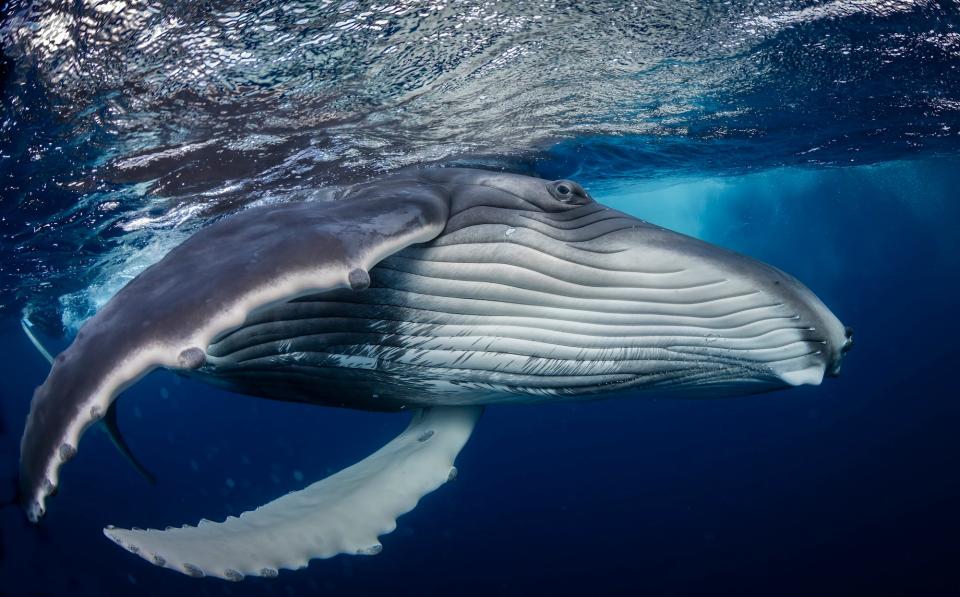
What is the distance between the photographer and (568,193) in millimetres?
3857

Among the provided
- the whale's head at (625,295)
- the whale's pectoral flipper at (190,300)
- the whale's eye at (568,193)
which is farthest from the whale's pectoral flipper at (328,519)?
the whale's eye at (568,193)

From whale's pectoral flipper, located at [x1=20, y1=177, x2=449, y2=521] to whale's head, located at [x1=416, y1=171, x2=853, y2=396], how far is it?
0.91m

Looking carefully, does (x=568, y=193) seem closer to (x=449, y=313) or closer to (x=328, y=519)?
(x=449, y=313)

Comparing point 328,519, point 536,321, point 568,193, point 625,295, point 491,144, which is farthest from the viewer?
point 491,144

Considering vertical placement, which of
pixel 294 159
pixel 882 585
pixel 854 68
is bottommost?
pixel 882 585

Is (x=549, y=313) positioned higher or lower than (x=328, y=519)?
higher

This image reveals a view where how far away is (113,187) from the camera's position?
985 centimetres

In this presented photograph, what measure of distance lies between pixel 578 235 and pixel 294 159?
787 centimetres

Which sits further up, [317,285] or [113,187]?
[317,285]

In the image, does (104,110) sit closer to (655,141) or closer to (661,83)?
(661,83)

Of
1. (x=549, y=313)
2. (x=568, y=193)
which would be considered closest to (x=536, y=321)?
(x=549, y=313)

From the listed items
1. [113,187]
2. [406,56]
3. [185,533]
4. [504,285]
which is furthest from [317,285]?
[113,187]

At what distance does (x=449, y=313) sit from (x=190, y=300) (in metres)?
1.72

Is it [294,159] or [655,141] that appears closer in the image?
[294,159]
